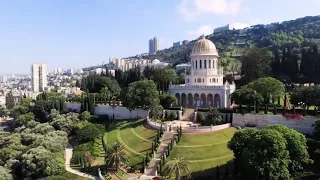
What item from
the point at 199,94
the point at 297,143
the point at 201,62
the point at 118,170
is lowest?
the point at 118,170

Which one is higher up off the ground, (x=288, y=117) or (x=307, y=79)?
(x=307, y=79)

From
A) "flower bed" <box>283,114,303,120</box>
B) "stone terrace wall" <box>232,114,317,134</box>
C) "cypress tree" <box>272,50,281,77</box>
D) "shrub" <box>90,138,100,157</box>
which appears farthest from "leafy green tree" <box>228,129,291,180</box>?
"cypress tree" <box>272,50,281,77</box>

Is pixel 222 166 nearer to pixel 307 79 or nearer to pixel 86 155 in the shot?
pixel 86 155

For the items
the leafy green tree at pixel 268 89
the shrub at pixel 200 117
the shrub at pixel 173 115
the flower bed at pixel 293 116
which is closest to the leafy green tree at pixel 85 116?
the shrub at pixel 173 115

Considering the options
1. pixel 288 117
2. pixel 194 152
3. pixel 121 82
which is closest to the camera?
pixel 194 152

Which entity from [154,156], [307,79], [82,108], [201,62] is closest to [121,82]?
[82,108]

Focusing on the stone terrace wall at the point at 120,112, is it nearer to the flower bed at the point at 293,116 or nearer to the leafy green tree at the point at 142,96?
the leafy green tree at the point at 142,96
